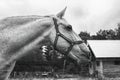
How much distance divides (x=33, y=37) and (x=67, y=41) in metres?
0.67

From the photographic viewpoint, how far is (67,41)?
484cm

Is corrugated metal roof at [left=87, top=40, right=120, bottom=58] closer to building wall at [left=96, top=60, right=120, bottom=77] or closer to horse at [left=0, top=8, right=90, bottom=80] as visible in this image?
building wall at [left=96, top=60, right=120, bottom=77]

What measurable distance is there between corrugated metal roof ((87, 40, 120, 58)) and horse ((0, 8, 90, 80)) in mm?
30321

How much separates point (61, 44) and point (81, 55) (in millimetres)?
478

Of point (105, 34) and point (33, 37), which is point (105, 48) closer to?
point (33, 37)

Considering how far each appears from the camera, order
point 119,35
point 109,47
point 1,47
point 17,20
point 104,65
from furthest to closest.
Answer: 1. point 119,35
2. point 109,47
3. point 104,65
4. point 17,20
5. point 1,47

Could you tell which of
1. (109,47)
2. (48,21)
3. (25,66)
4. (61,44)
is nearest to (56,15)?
(48,21)

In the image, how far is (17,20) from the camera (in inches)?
189

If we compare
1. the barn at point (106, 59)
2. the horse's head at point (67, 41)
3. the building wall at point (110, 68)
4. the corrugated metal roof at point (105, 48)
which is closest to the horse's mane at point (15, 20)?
the horse's head at point (67, 41)

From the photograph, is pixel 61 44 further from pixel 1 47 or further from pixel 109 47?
pixel 109 47

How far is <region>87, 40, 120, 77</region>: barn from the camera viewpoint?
3309cm

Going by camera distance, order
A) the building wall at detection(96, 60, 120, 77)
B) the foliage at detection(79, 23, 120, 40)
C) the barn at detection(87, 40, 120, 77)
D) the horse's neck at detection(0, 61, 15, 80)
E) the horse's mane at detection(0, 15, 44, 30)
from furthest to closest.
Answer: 1. the foliage at detection(79, 23, 120, 40)
2. the barn at detection(87, 40, 120, 77)
3. the building wall at detection(96, 60, 120, 77)
4. the horse's mane at detection(0, 15, 44, 30)
5. the horse's neck at detection(0, 61, 15, 80)

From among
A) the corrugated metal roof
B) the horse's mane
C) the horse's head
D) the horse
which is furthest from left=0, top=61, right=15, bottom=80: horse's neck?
the corrugated metal roof

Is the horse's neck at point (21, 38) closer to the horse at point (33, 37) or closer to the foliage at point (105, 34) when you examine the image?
the horse at point (33, 37)
